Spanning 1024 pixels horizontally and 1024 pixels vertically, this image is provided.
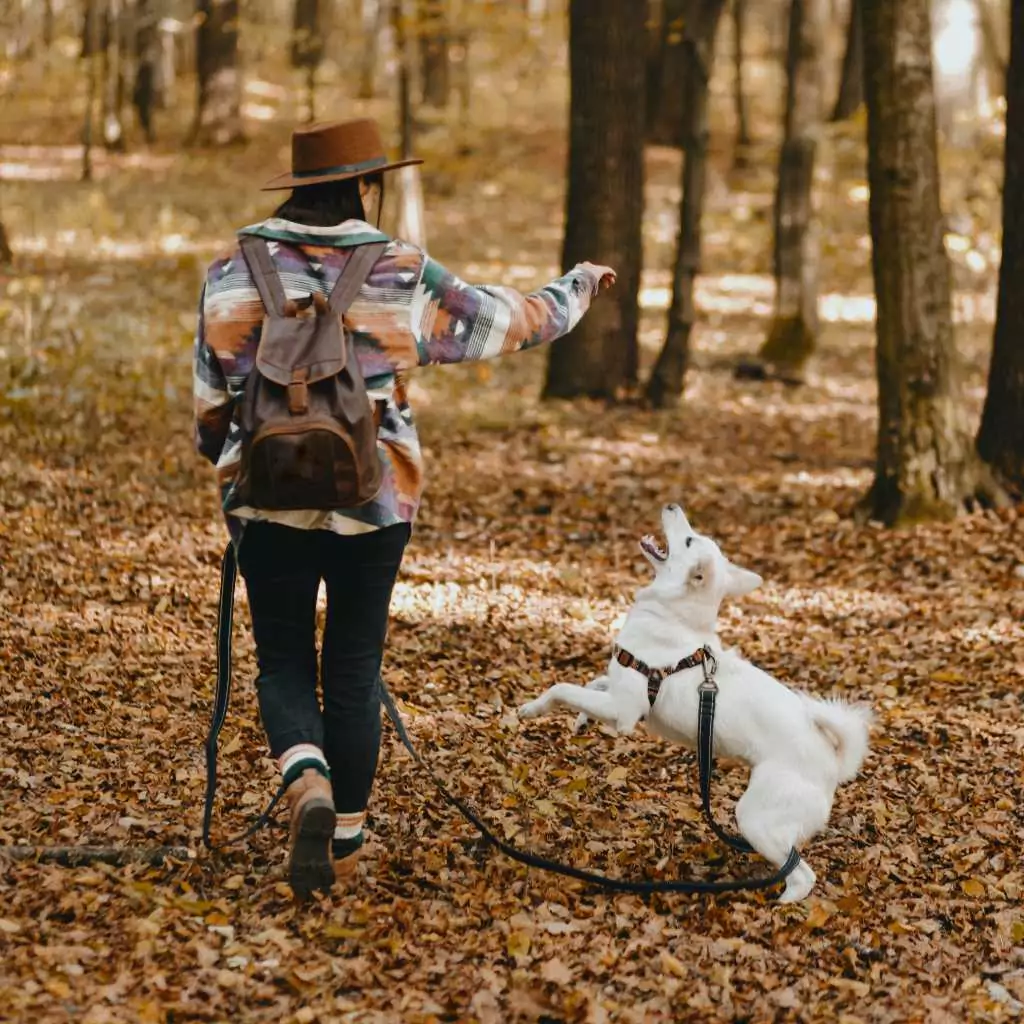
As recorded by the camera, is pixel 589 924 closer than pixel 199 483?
Yes

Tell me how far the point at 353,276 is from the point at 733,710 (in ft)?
6.75

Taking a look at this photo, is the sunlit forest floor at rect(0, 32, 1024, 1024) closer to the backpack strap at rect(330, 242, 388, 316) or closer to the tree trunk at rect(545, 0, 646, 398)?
the tree trunk at rect(545, 0, 646, 398)

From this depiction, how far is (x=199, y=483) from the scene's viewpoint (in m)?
9.54

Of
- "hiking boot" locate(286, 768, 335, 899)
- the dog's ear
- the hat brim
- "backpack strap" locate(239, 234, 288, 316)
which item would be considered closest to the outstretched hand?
the hat brim

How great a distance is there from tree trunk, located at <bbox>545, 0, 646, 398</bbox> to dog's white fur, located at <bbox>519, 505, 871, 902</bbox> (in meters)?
8.32

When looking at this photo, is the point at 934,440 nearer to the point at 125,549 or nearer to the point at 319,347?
the point at 125,549

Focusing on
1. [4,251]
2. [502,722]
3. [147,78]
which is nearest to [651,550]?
[502,722]

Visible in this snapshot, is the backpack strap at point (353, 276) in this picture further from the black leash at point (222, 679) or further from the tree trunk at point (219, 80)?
the tree trunk at point (219, 80)

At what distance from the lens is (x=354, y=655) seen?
13.4 feet

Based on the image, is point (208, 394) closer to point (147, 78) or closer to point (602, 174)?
point (602, 174)

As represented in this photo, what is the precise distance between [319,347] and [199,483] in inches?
240

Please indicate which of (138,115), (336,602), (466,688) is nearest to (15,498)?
(466,688)

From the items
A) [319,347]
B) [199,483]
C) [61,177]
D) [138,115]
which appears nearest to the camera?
[319,347]

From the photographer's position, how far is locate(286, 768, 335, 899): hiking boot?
390 centimetres
